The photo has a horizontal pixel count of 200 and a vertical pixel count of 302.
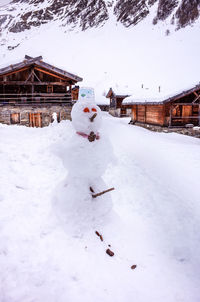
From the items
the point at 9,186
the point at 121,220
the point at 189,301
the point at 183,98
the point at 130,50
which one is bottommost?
the point at 189,301

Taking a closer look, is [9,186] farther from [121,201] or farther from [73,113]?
[121,201]

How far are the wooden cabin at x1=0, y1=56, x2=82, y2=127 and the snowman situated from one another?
1355 cm

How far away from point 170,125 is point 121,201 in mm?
12354

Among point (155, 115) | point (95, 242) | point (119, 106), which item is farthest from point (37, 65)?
point (95, 242)

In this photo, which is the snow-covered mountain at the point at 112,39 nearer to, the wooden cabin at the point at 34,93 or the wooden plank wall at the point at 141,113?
the wooden plank wall at the point at 141,113

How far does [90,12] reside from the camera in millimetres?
91562

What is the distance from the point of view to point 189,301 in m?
3.11

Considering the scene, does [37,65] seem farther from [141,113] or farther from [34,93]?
[141,113]

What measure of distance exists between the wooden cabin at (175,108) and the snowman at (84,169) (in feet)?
40.0

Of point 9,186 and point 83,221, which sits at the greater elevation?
point 9,186

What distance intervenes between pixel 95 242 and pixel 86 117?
2544 mm

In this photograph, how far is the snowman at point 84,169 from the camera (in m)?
3.86

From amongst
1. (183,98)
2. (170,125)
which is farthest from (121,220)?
(183,98)

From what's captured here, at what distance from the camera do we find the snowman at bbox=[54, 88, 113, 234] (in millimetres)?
3863
